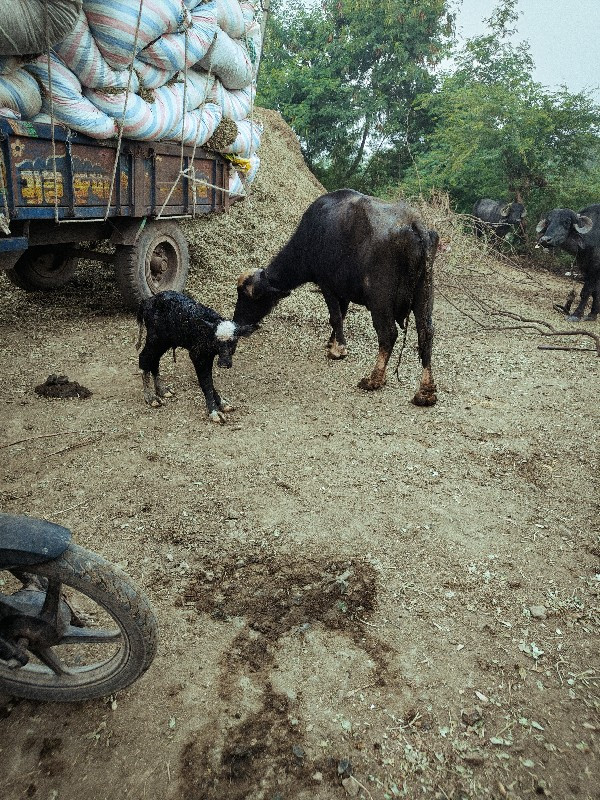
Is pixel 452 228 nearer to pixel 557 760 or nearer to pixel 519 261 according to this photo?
pixel 519 261

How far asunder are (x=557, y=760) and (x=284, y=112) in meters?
18.3

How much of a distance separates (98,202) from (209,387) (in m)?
2.35

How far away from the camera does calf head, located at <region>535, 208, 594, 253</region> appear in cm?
855

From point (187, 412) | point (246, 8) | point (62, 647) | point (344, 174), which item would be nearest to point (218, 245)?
point (246, 8)

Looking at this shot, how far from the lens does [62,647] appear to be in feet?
7.74

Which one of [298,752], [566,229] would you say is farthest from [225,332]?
[566,229]

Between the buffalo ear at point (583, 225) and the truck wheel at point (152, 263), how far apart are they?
6.06m

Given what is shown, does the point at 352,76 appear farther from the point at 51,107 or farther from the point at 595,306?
the point at 51,107

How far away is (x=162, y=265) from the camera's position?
6664 millimetres

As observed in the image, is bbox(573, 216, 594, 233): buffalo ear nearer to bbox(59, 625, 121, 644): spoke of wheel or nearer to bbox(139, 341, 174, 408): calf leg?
bbox(139, 341, 174, 408): calf leg

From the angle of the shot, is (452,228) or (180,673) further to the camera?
(452,228)

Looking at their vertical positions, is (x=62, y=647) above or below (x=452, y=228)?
below

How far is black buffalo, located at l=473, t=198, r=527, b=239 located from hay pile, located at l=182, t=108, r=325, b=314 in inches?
180

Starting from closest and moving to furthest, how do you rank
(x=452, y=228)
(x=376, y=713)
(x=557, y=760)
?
(x=557, y=760)
(x=376, y=713)
(x=452, y=228)
